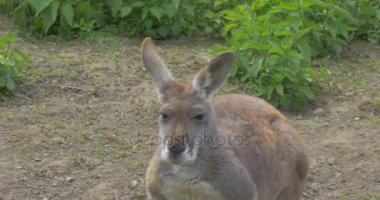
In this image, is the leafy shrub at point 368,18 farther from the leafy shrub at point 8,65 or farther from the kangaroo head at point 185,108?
the kangaroo head at point 185,108

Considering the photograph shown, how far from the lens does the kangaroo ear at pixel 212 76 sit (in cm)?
518

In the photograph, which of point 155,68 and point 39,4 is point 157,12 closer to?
point 39,4

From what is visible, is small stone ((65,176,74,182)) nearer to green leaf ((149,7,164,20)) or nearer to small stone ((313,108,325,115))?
small stone ((313,108,325,115))

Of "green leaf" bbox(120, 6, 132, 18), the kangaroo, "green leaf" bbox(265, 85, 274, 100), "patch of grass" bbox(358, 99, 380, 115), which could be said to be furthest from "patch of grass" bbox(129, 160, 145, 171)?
"green leaf" bbox(120, 6, 132, 18)

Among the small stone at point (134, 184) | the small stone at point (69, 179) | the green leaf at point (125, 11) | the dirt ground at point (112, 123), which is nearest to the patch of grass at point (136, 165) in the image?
the dirt ground at point (112, 123)

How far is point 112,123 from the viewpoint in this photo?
7129 millimetres

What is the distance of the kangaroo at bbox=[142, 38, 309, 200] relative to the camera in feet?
16.4

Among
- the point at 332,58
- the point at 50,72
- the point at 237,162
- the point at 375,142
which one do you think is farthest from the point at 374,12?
the point at 237,162

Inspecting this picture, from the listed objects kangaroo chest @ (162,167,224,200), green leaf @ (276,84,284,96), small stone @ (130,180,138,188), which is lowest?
small stone @ (130,180,138,188)

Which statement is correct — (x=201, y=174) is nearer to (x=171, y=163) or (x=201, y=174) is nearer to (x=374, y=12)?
(x=171, y=163)

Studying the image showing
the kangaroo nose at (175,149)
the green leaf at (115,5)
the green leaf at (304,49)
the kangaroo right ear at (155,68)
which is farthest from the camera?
the green leaf at (115,5)

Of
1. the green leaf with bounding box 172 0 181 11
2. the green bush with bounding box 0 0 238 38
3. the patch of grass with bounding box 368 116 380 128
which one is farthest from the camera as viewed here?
the green bush with bounding box 0 0 238 38

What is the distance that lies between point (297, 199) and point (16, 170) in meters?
2.07

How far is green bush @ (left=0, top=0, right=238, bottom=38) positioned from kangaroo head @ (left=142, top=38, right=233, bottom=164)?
128 inches
